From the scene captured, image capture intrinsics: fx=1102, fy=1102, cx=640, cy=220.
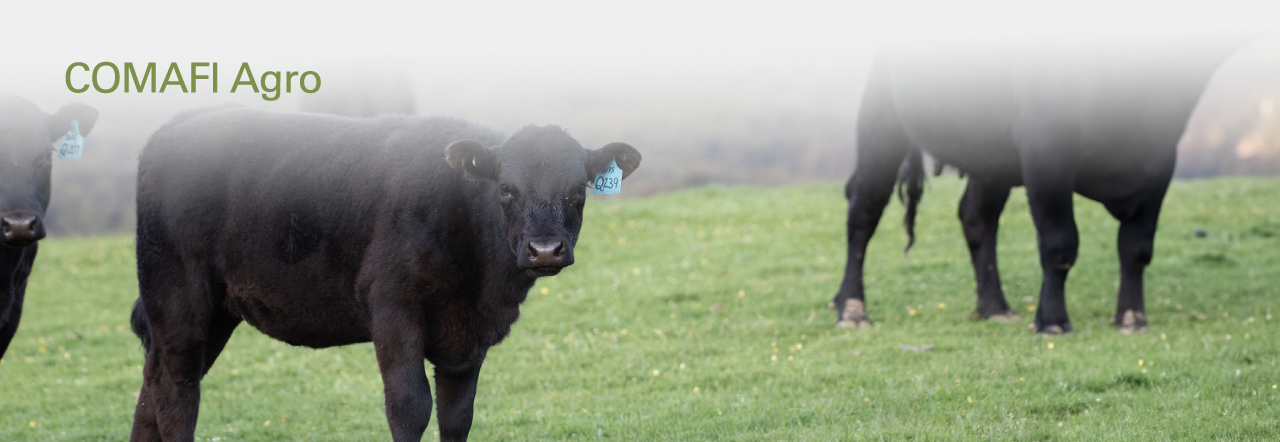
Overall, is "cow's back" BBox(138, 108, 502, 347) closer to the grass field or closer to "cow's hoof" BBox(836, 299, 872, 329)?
the grass field

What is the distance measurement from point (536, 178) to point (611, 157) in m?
0.49

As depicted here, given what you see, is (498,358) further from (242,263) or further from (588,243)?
(588,243)

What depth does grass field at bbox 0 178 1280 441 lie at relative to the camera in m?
7.13

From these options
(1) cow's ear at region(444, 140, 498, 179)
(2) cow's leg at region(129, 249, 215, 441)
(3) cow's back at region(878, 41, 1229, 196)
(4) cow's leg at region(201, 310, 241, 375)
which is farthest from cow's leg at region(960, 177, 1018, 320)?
(2) cow's leg at region(129, 249, 215, 441)

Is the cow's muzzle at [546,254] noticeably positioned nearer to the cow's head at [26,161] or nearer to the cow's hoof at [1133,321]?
the cow's head at [26,161]

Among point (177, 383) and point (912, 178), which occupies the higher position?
point (177, 383)

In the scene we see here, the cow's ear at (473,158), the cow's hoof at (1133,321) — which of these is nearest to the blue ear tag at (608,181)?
the cow's ear at (473,158)

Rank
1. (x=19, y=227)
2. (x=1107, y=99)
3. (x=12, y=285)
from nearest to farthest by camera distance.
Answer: (x=19, y=227), (x=12, y=285), (x=1107, y=99)

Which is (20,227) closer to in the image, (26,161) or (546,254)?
(26,161)

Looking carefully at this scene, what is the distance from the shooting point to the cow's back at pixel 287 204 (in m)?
5.80

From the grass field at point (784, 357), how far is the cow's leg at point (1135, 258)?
31cm

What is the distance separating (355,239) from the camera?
576 centimetres


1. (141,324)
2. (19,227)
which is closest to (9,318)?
(141,324)

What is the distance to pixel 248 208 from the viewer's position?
6027 mm
